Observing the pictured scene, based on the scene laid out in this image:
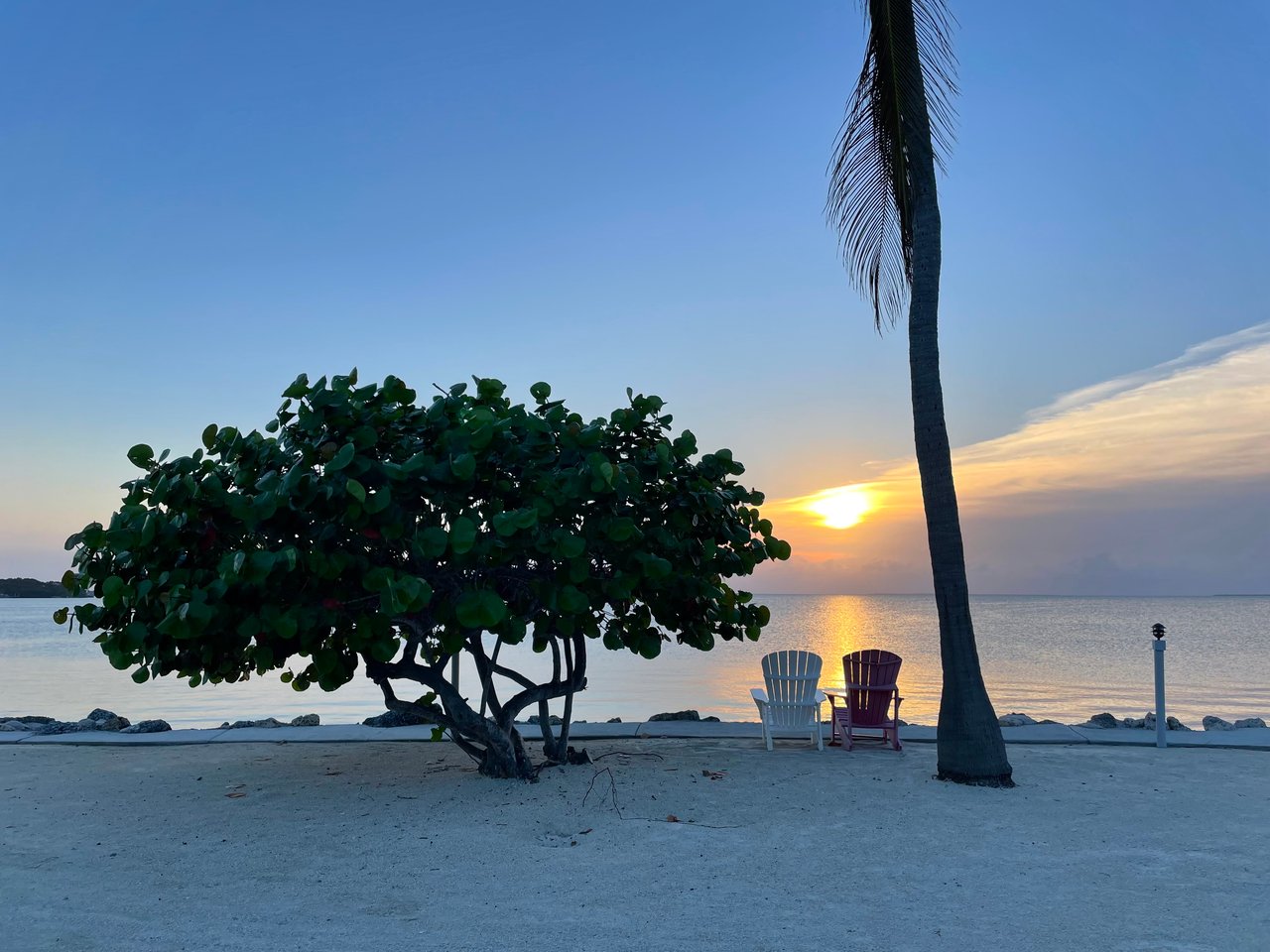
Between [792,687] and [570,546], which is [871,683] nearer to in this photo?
[792,687]

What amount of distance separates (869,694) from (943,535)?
1933mm

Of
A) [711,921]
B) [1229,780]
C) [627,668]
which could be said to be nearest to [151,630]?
[711,921]

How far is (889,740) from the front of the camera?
8.87 meters

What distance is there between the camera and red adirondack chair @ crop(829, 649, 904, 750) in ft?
27.9

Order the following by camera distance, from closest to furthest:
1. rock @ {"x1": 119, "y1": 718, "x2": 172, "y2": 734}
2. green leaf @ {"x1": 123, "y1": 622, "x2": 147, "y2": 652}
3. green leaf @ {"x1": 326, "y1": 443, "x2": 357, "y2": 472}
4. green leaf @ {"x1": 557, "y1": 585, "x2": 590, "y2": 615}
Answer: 1. green leaf @ {"x1": 326, "y1": 443, "x2": 357, "y2": 472}
2. green leaf @ {"x1": 123, "y1": 622, "x2": 147, "y2": 652}
3. green leaf @ {"x1": 557, "y1": 585, "x2": 590, "y2": 615}
4. rock @ {"x1": 119, "y1": 718, "x2": 172, "y2": 734}

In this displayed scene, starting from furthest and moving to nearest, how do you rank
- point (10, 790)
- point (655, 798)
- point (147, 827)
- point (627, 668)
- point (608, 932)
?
point (627, 668), point (10, 790), point (655, 798), point (147, 827), point (608, 932)

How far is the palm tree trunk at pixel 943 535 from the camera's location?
23.5ft

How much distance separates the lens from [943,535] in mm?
7477

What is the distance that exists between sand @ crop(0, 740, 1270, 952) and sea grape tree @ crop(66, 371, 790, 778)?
1004 millimetres

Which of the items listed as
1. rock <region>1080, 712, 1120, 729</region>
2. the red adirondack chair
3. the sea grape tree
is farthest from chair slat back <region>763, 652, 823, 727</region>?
rock <region>1080, 712, 1120, 729</region>

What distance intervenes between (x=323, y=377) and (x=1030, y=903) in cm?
523

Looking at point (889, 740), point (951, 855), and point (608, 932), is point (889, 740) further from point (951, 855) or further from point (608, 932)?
point (608, 932)

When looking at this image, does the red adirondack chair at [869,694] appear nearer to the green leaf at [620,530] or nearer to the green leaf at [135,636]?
the green leaf at [620,530]

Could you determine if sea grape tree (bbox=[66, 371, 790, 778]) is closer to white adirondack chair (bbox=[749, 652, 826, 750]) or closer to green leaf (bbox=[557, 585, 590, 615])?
green leaf (bbox=[557, 585, 590, 615])
